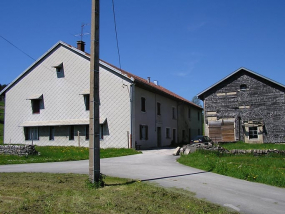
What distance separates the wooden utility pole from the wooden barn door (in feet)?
70.8

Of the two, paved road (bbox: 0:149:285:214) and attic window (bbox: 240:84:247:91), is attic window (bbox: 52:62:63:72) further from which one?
paved road (bbox: 0:149:285:214)

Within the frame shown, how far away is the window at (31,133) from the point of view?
97.8 feet

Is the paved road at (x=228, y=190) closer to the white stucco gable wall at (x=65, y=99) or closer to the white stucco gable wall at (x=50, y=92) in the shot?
the white stucco gable wall at (x=65, y=99)

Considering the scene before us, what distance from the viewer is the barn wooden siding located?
2712cm

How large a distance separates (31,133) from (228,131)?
1827 centimetres

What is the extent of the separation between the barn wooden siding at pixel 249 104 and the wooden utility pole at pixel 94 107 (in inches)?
852

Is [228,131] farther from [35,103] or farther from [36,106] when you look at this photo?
[35,103]

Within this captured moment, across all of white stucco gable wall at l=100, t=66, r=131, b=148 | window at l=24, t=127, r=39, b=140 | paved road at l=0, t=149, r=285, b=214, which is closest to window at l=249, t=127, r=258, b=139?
white stucco gable wall at l=100, t=66, r=131, b=148

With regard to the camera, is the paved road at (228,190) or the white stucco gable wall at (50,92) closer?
the paved road at (228,190)

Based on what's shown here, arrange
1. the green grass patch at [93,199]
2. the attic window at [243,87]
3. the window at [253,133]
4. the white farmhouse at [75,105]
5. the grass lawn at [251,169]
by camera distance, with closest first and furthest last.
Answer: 1. the green grass patch at [93,199]
2. the grass lawn at [251,169]
3. the white farmhouse at [75,105]
4. the window at [253,133]
5. the attic window at [243,87]

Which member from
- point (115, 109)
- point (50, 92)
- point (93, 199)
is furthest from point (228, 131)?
point (93, 199)

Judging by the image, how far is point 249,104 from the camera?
28.1 meters

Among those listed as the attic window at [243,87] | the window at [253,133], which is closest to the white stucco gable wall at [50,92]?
the attic window at [243,87]

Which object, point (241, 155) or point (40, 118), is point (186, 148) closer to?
point (241, 155)
